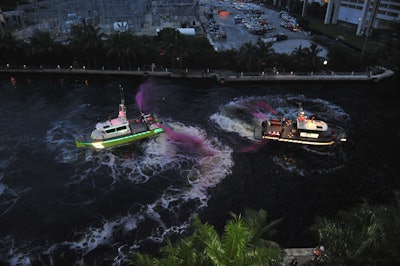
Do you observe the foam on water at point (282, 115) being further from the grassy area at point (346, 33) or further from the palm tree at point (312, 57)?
the grassy area at point (346, 33)

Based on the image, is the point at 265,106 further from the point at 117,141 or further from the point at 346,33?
the point at 346,33

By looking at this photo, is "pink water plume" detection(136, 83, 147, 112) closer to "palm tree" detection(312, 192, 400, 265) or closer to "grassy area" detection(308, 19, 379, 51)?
"palm tree" detection(312, 192, 400, 265)

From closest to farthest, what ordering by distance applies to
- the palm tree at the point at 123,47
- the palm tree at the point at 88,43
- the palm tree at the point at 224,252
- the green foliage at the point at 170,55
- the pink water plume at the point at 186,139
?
the palm tree at the point at 224,252
the pink water plume at the point at 186,139
the palm tree at the point at 123,47
the green foliage at the point at 170,55
the palm tree at the point at 88,43

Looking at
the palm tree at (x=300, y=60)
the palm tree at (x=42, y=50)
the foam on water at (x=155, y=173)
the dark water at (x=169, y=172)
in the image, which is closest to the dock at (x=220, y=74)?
the palm tree at (x=300, y=60)

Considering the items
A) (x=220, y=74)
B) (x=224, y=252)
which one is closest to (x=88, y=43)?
(x=220, y=74)

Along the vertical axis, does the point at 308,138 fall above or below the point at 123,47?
below
